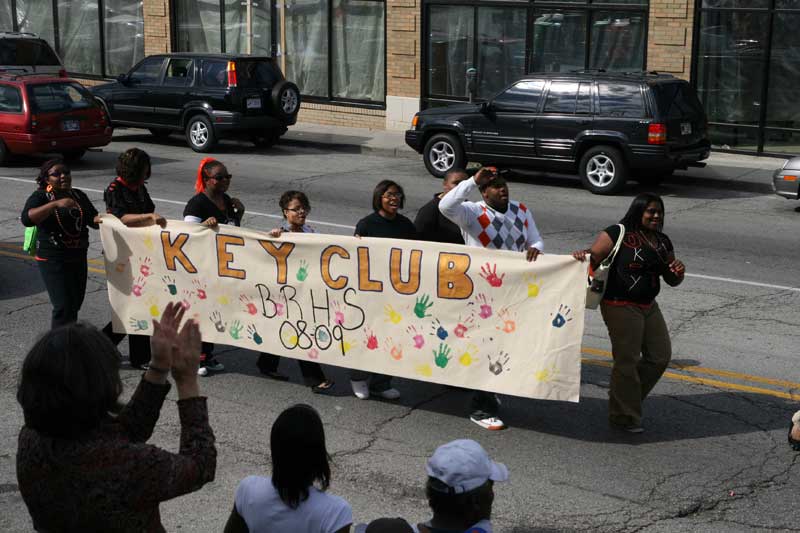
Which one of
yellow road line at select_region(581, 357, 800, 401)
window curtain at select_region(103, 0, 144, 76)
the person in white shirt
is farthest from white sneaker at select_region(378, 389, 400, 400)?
window curtain at select_region(103, 0, 144, 76)

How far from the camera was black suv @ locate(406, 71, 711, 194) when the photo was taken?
16.9m

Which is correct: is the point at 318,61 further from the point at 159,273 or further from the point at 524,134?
the point at 159,273

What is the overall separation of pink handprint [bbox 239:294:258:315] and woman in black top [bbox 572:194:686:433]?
93.9 inches

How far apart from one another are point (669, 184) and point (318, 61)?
10.8 meters

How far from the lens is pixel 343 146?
75.1 feet

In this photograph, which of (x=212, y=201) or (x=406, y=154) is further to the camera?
(x=406, y=154)

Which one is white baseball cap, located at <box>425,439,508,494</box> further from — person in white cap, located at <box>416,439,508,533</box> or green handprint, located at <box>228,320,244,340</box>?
green handprint, located at <box>228,320,244,340</box>

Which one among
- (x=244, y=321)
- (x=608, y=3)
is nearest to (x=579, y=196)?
(x=608, y=3)

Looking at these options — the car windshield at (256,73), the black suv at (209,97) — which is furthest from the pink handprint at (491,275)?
the car windshield at (256,73)

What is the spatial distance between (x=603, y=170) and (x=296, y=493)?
14231 millimetres

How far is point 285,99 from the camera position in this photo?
71.1 feet

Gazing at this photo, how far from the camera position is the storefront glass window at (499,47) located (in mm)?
23031

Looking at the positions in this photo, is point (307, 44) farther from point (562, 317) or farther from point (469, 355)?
point (562, 317)

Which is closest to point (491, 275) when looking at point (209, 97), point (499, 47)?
point (209, 97)
